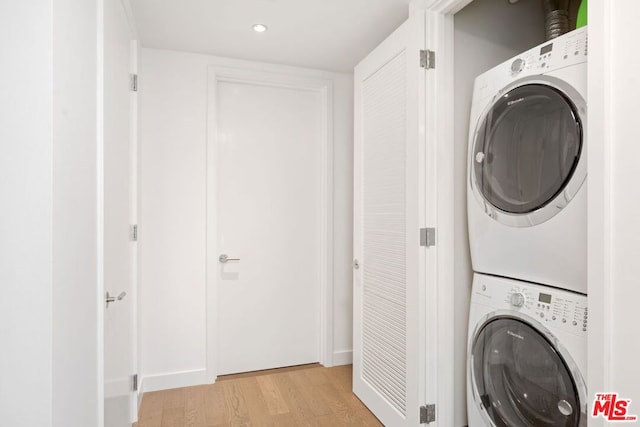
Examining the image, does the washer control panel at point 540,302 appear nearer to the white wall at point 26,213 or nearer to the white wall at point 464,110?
the white wall at point 464,110

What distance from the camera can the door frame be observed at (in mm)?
2668

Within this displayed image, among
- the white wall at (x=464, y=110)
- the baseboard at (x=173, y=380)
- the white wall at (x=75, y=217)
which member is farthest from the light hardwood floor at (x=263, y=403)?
the white wall at (x=75, y=217)

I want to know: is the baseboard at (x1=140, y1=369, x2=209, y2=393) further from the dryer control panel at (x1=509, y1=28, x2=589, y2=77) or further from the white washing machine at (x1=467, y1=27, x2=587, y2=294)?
the dryer control panel at (x1=509, y1=28, x2=589, y2=77)

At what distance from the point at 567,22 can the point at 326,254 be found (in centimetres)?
207

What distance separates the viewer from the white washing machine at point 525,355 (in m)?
1.25

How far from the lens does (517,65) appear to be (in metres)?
1.50

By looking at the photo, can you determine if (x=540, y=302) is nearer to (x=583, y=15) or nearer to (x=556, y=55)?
(x=556, y=55)

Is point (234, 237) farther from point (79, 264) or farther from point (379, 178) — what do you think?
point (79, 264)

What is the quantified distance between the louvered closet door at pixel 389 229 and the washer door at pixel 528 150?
1.12 feet

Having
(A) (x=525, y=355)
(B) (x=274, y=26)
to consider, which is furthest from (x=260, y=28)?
(A) (x=525, y=355)

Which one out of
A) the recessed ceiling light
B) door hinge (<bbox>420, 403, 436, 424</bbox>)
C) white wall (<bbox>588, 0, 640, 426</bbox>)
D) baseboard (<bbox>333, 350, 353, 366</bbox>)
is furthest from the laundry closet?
baseboard (<bbox>333, 350, 353, 366</bbox>)

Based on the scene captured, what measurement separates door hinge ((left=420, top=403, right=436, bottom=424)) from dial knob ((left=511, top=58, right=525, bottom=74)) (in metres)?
1.56

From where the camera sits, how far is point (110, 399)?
4.96ft

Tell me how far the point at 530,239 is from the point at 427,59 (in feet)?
3.26
